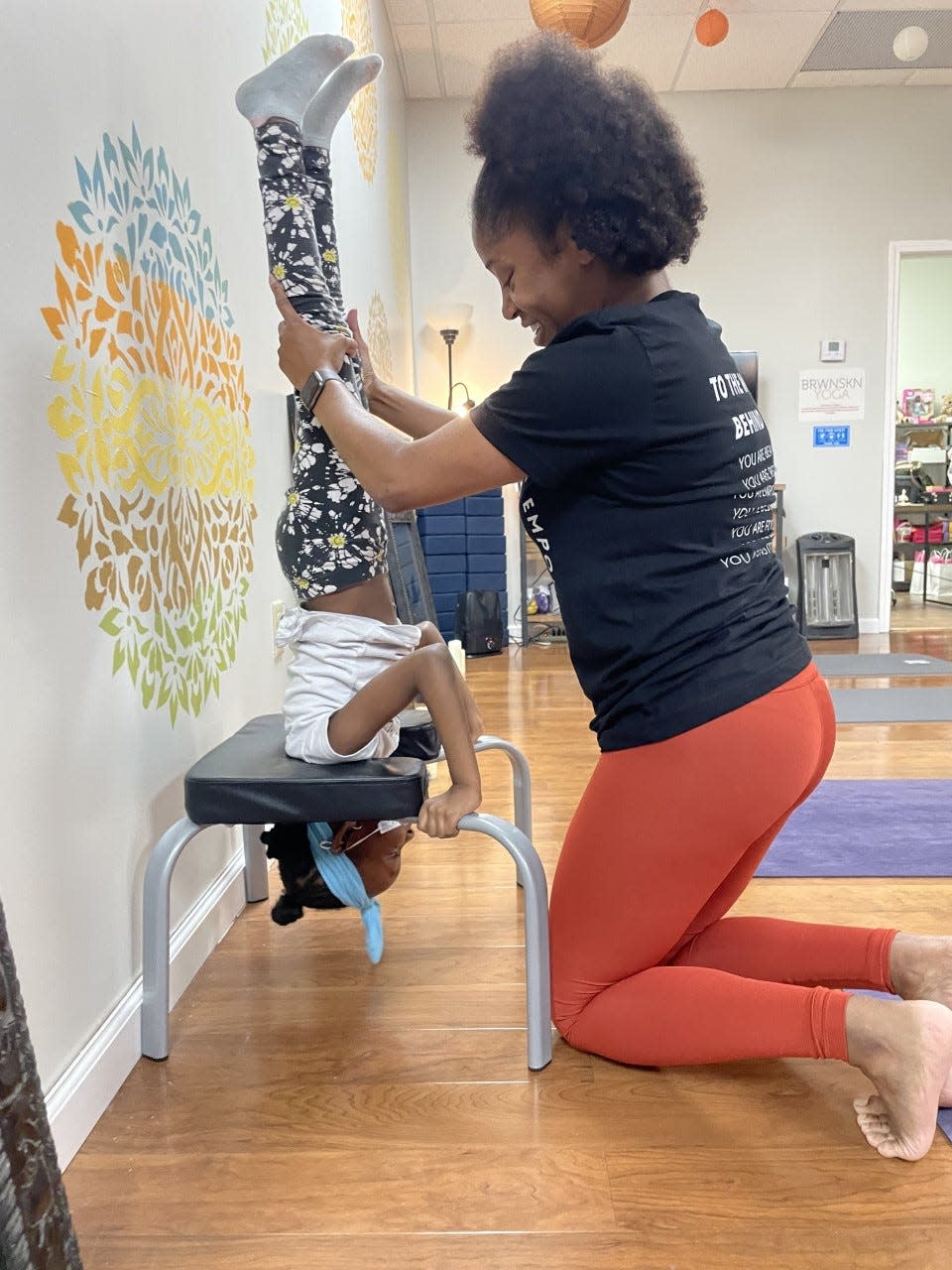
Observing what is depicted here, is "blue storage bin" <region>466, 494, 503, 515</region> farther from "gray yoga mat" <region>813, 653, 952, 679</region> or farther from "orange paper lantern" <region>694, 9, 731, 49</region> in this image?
"orange paper lantern" <region>694, 9, 731, 49</region>

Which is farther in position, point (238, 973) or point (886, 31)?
point (886, 31)

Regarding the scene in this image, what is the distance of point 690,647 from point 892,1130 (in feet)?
2.01

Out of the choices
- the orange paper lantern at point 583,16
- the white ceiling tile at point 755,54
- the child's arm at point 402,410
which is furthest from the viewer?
the white ceiling tile at point 755,54

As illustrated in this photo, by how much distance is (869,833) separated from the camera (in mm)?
2270

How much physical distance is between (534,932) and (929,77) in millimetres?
5696

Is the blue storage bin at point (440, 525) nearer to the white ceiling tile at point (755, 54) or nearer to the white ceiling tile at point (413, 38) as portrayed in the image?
the white ceiling tile at point (413, 38)

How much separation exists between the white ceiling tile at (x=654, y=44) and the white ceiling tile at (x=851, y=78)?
71 centimetres

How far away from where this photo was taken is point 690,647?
1208 millimetres

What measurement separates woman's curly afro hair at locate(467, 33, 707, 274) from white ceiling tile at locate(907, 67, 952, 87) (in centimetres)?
507

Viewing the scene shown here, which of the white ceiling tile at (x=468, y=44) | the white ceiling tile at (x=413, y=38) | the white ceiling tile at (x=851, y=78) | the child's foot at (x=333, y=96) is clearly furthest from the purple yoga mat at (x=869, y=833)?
the white ceiling tile at (x=851, y=78)

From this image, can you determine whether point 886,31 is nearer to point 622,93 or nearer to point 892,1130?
point 622,93

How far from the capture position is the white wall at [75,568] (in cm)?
110

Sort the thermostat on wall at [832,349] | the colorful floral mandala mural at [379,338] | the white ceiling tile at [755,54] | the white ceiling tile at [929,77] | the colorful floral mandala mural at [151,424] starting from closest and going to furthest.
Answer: the colorful floral mandala mural at [151,424], the colorful floral mandala mural at [379,338], the white ceiling tile at [755,54], the white ceiling tile at [929,77], the thermostat on wall at [832,349]

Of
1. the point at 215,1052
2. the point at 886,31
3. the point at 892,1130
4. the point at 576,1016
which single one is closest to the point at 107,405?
the point at 215,1052
